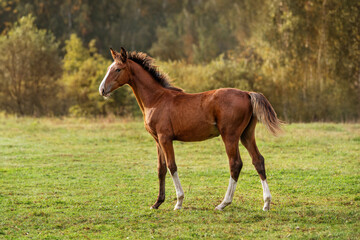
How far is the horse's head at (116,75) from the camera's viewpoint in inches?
286

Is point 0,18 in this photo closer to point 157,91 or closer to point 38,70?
point 38,70

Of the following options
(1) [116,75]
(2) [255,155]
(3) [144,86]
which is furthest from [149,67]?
(2) [255,155]

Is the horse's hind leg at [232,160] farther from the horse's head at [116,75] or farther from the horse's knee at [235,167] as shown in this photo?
the horse's head at [116,75]

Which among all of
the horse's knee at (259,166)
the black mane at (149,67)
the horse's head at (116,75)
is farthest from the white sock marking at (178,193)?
the horse's head at (116,75)

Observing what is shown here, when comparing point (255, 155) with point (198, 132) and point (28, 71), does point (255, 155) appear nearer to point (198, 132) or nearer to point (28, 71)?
point (198, 132)

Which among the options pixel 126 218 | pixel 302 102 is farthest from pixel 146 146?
pixel 302 102

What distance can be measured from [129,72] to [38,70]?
80.9 feet

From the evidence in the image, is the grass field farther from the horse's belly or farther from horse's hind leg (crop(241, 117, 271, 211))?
the horse's belly

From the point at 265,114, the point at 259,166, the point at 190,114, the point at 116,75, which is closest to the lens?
the point at 265,114

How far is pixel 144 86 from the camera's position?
7.56m

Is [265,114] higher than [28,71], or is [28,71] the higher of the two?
[28,71]

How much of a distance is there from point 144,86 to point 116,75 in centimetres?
51

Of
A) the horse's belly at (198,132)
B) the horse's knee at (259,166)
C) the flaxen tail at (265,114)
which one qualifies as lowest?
the horse's knee at (259,166)

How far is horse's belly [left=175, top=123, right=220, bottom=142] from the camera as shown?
23.2ft
